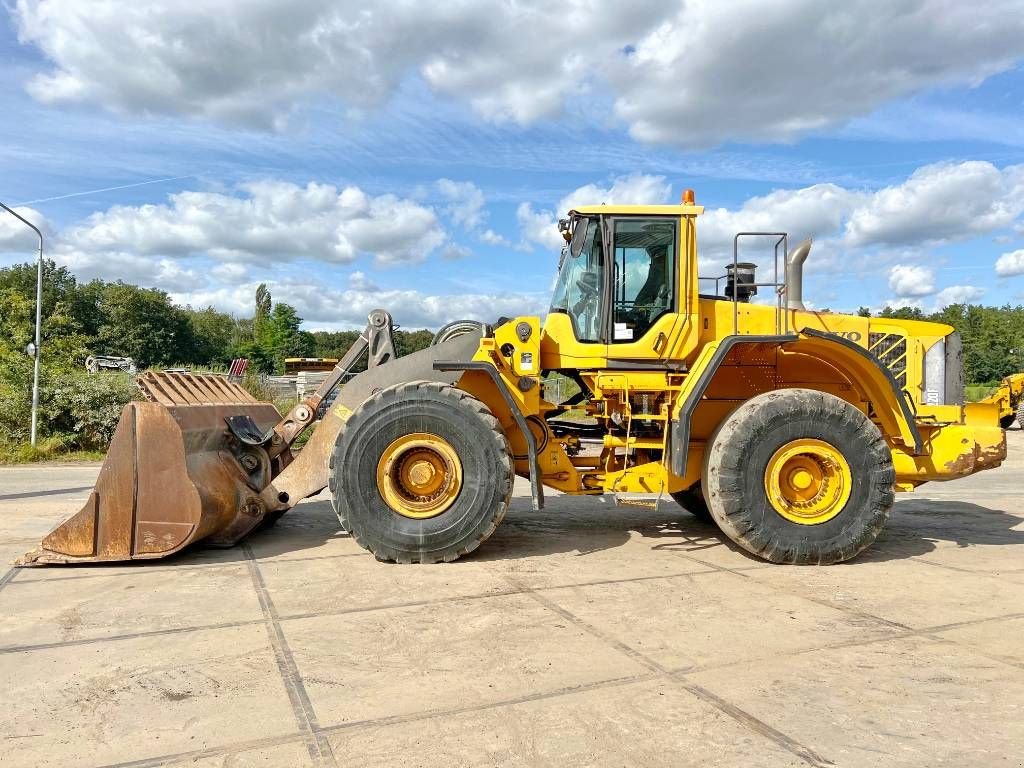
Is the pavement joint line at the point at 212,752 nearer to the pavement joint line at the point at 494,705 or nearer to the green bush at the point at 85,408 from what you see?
the pavement joint line at the point at 494,705

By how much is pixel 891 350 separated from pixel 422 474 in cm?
402

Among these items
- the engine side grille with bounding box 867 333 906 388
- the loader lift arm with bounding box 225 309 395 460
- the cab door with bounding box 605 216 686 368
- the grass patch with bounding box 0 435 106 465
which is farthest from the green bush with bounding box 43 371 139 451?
the engine side grille with bounding box 867 333 906 388

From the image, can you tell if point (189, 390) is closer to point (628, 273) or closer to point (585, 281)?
point (585, 281)

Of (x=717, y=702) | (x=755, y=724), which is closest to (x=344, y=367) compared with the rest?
(x=717, y=702)

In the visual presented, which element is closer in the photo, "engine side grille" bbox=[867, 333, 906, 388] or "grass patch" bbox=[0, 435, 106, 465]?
"engine side grille" bbox=[867, 333, 906, 388]

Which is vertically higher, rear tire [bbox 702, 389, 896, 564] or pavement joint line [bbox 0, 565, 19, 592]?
rear tire [bbox 702, 389, 896, 564]

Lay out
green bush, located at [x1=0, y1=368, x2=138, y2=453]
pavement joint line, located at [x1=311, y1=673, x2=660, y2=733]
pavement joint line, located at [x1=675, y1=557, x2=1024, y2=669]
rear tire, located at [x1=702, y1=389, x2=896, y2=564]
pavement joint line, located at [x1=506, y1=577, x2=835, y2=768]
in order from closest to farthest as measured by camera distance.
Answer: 1. pavement joint line, located at [x1=506, y1=577, x2=835, y2=768]
2. pavement joint line, located at [x1=311, y1=673, x2=660, y2=733]
3. pavement joint line, located at [x1=675, y1=557, x2=1024, y2=669]
4. rear tire, located at [x1=702, y1=389, x2=896, y2=564]
5. green bush, located at [x1=0, y1=368, x2=138, y2=453]

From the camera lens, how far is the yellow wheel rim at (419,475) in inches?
229

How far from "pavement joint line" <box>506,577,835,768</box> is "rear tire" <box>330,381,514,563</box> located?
1.40m

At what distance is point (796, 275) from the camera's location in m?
6.42

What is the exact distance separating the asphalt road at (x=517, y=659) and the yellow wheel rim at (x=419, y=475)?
486mm

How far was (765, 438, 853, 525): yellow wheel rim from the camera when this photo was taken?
579 centimetres

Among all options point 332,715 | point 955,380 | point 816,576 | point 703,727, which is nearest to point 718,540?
point 816,576

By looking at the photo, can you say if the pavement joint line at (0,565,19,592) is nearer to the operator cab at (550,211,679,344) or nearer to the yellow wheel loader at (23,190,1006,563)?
the yellow wheel loader at (23,190,1006,563)
